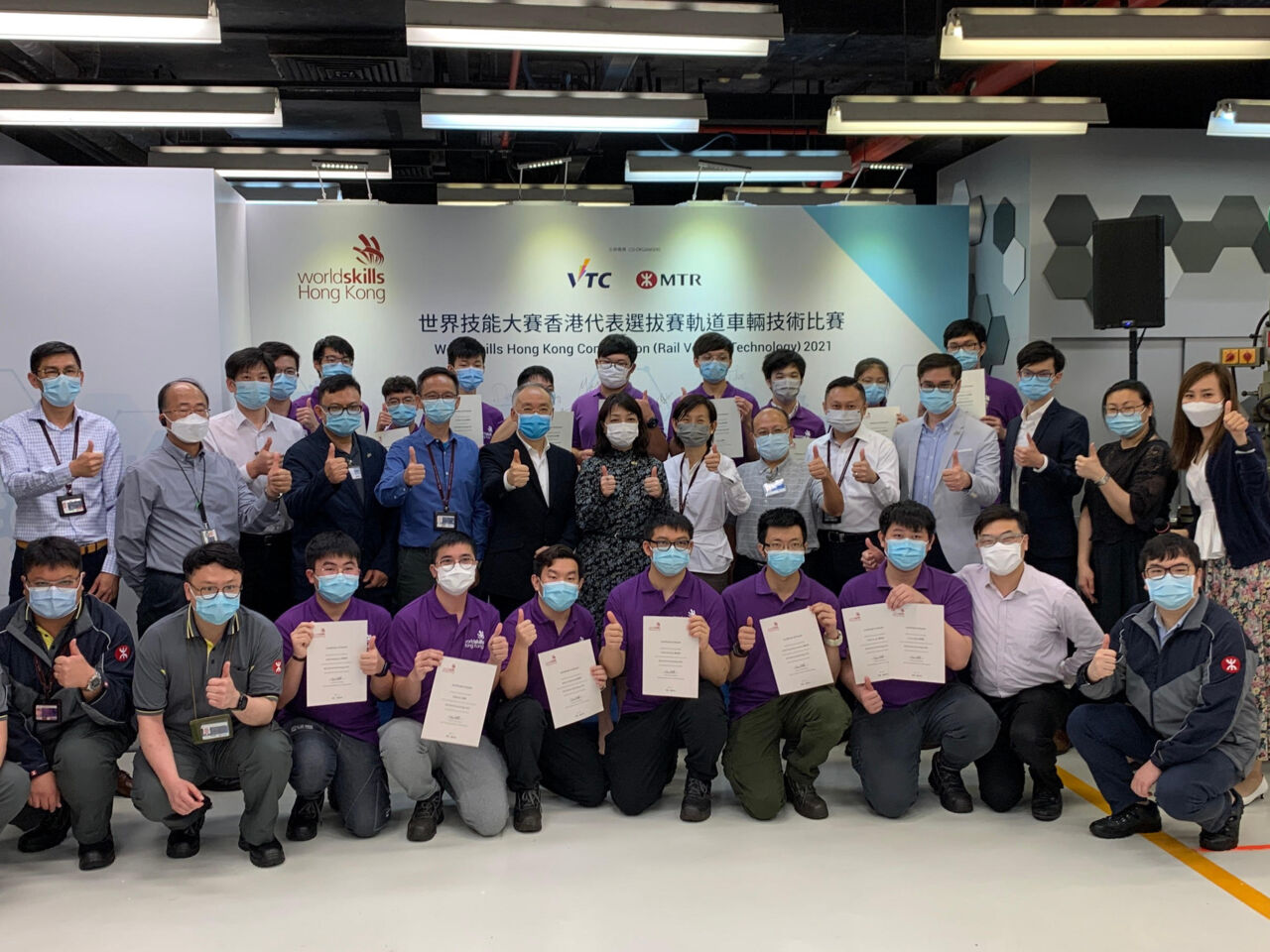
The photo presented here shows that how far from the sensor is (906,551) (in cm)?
428

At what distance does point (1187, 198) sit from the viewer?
8078mm

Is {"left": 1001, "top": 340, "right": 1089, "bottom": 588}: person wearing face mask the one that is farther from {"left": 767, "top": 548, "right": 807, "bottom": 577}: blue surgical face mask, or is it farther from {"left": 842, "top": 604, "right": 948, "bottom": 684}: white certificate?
{"left": 767, "top": 548, "right": 807, "bottom": 577}: blue surgical face mask

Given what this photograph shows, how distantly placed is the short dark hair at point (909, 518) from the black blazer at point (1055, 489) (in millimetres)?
934

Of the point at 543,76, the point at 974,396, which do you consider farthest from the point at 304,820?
the point at 543,76

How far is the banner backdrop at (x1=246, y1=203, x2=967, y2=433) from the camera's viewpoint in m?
8.09

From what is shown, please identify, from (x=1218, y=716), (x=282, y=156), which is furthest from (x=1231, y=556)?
(x=282, y=156)

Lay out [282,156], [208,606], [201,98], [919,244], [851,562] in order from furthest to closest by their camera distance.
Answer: [919,244], [282,156], [201,98], [851,562], [208,606]

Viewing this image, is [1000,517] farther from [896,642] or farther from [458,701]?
[458,701]

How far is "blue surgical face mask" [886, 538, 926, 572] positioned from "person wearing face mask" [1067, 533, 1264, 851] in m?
0.71

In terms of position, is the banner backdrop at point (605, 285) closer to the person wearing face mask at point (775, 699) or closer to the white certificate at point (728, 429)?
the white certificate at point (728, 429)

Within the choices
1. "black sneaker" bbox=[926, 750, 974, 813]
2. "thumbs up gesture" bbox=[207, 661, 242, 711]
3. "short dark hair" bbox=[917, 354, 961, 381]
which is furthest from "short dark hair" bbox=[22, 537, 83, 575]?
"short dark hair" bbox=[917, 354, 961, 381]

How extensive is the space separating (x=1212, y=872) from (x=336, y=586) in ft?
10.4

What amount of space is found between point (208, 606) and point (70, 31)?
264cm

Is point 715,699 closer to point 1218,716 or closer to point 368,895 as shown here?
point 368,895
